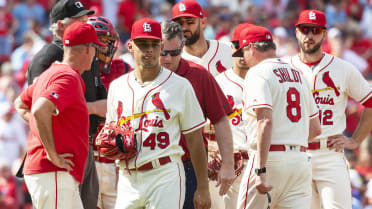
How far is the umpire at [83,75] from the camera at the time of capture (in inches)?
260

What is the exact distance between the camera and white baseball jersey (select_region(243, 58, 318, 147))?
6.08 meters

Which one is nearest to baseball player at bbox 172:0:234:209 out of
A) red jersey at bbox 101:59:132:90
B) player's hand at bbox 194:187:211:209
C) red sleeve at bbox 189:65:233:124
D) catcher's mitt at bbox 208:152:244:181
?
red jersey at bbox 101:59:132:90

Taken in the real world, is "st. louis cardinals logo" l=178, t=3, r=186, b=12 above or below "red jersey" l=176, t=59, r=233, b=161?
above

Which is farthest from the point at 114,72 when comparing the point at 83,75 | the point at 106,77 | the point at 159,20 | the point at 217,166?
the point at 159,20

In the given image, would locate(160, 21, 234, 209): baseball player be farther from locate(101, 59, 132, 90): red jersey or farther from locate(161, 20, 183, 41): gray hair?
locate(101, 59, 132, 90): red jersey

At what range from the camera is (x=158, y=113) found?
5426mm

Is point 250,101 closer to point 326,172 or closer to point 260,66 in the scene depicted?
point 260,66

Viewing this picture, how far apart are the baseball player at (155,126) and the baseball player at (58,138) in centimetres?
37

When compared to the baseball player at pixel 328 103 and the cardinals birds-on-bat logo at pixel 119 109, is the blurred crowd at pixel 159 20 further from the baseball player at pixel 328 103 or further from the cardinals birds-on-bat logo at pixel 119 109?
the cardinals birds-on-bat logo at pixel 119 109

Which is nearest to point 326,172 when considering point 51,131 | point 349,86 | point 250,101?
point 349,86

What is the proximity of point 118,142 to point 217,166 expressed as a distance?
6.06 ft

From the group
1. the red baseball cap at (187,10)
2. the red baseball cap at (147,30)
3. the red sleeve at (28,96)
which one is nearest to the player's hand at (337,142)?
the red baseball cap at (187,10)

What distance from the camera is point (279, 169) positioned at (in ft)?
20.1

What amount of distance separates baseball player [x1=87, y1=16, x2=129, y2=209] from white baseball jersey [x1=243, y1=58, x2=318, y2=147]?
179cm
